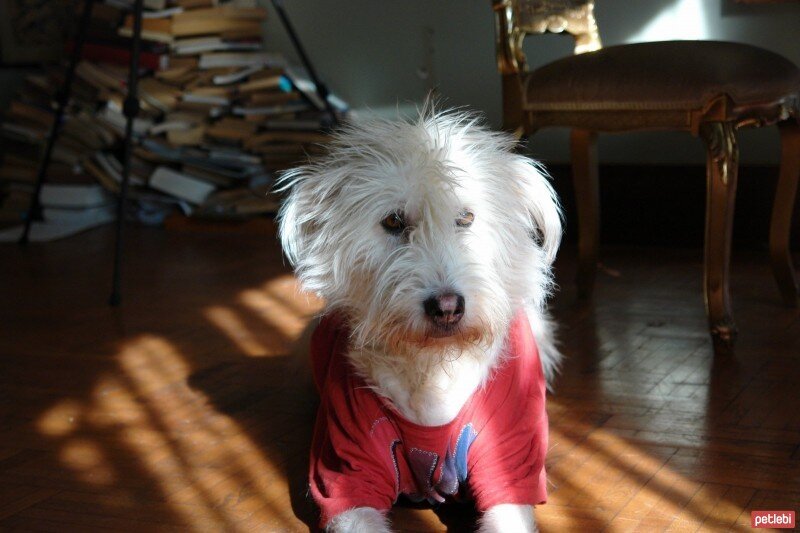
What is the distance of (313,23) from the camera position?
469cm

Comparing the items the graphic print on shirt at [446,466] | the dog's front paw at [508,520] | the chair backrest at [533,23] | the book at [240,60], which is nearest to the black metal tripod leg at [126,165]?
the chair backrest at [533,23]

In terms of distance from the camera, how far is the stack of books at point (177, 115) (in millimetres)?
4586

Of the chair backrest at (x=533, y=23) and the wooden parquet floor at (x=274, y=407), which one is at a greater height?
the chair backrest at (x=533, y=23)

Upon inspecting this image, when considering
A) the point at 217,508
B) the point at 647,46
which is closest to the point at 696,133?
the point at 647,46

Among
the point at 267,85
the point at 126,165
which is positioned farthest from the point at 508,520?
the point at 267,85

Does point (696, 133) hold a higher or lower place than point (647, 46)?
lower

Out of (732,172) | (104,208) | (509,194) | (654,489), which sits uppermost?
(509,194)

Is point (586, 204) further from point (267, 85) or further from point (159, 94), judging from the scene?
point (159, 94)

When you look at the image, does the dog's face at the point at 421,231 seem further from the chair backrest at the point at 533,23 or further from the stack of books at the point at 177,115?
the stack of books at the point at 177,115

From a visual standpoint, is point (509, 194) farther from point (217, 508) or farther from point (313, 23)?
point (313, 23)

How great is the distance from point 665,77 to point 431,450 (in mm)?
1295

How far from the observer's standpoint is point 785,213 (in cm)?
277

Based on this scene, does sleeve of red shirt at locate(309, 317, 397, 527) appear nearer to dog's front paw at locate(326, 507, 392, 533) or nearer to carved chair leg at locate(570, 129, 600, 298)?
dog's front paw at locate(326, 507, 392, 533)

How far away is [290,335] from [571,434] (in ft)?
3.59
